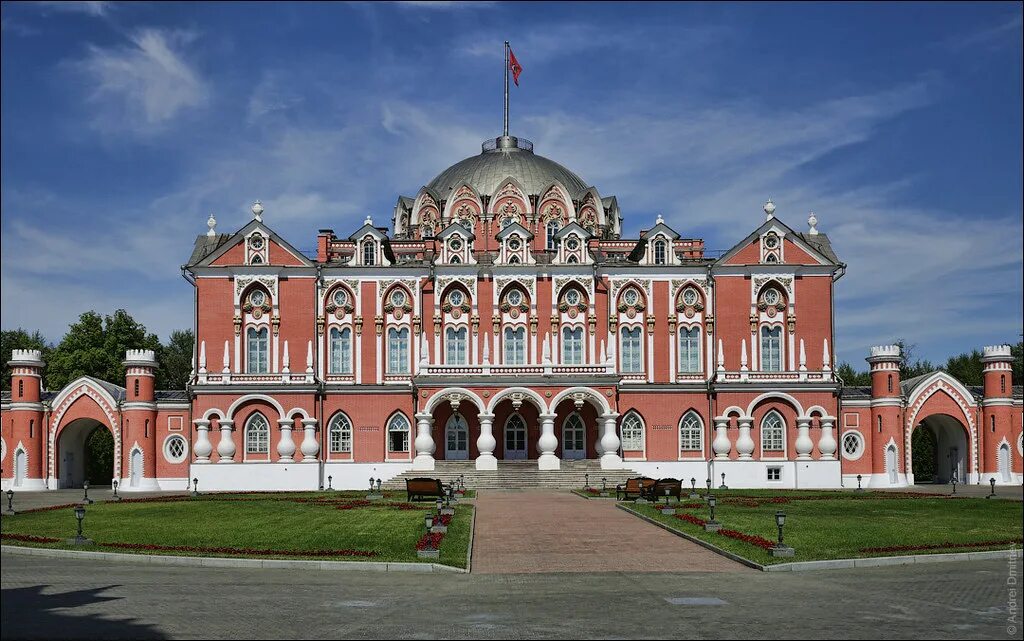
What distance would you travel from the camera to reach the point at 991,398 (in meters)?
66.5

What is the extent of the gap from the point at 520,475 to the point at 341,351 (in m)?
14.1

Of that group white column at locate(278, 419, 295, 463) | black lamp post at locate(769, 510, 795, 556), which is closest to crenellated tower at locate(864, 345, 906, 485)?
white column at locate(278, 419, 295, 463)

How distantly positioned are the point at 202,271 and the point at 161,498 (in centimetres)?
1746

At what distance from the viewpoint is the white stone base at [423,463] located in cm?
6128

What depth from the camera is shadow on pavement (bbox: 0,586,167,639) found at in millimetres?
16953

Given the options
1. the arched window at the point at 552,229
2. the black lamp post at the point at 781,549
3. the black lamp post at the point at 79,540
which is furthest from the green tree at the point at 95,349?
the black lamp post at the point at 781,549

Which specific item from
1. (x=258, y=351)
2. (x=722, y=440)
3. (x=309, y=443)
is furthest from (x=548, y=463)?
(x=258, y=351)

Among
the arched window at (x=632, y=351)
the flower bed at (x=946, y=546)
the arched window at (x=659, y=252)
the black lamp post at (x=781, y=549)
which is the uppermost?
the arched window at (x=659, y=252)

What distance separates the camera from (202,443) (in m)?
63.4

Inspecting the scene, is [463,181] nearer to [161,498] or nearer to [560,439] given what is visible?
[560,439]

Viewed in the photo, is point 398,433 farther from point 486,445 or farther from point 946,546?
point 946,546

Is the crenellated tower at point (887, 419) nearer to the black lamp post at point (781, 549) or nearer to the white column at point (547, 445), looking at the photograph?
the white column at point (547, 445)

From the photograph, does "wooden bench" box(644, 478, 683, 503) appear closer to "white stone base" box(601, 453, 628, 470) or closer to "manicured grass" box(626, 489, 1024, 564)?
"manicured grass" box(626, 489, 1024, 564)

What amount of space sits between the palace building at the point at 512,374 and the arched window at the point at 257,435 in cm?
13
